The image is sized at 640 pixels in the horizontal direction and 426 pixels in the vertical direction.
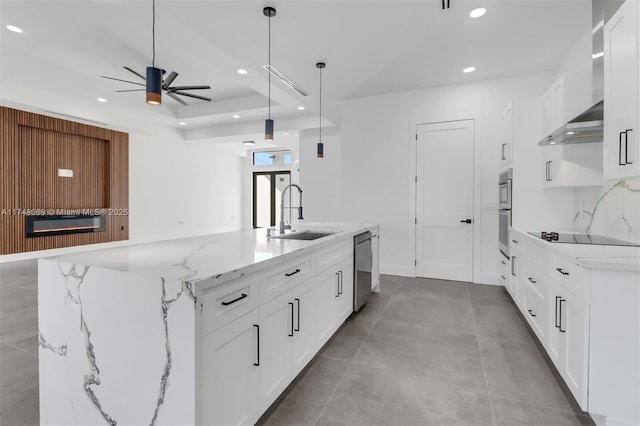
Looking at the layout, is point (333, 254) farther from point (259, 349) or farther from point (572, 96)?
point (572, 96)

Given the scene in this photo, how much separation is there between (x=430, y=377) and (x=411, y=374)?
0.40 feet

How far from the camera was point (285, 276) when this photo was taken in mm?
1705

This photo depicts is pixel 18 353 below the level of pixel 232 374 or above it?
below

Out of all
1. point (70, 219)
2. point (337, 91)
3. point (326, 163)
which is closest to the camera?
point (337, 91)

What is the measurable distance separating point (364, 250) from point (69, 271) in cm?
238

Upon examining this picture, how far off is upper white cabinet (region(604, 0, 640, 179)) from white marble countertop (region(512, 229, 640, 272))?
45 cm

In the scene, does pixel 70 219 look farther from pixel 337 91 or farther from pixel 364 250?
pixel 364 250

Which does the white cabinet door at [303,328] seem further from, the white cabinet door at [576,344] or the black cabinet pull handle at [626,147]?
the black cabinet pull handle at [626,147]

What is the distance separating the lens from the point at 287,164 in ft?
33.5

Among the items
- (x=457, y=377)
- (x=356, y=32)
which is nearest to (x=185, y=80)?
(x=356, y=32)

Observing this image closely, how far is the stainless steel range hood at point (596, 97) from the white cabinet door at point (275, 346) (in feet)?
8.14

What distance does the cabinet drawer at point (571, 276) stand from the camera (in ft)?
5.01

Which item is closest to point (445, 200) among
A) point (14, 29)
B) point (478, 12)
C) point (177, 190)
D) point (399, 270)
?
point (399, 270)

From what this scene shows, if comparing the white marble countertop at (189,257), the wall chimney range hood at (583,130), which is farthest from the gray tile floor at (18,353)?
the wall chimney range hood at (583,130)
